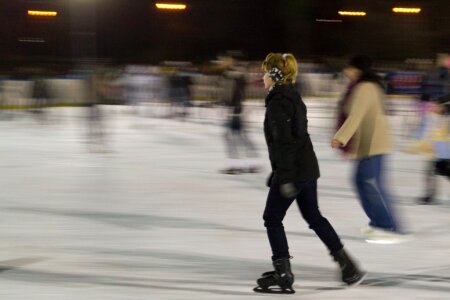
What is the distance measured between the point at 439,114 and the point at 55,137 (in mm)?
9639

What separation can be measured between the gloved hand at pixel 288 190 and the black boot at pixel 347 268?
532 mm

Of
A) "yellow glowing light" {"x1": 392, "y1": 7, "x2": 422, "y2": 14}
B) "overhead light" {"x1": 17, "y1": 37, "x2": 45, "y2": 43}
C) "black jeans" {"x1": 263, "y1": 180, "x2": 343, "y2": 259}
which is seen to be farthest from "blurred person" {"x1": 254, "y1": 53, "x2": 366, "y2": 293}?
"yellow glowing light" {"x1": 392, "y1": 7, "x2": 422, "y2": 14}

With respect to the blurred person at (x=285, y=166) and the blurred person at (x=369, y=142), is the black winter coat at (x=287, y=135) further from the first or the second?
the blurred person at (x=369, y=142)

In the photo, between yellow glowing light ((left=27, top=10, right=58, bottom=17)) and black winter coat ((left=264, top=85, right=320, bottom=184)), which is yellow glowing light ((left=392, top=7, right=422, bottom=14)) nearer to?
yellow glowing light ((left=27, top=10, right=58, bottom=17))

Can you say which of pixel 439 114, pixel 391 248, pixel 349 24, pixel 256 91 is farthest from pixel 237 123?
pixel 349 24

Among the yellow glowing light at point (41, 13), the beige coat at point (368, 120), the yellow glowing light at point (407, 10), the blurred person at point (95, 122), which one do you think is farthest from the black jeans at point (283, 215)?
Answer: the yellow glowing light at point (407, 10)

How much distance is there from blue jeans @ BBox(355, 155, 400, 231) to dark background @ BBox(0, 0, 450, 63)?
92.5 ft

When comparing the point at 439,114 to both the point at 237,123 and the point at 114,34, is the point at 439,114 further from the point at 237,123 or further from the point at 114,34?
the point at 114,34

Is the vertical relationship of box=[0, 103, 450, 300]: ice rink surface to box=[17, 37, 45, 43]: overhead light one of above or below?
below

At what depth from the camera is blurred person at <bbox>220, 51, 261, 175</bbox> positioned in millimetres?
10625

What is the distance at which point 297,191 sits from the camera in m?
4.88

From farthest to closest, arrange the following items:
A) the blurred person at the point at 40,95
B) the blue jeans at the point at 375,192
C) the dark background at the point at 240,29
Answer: the dark background at the point at 240,29 → the blurred person at the point at 40,95 → the blue jeans at the point at 375,192

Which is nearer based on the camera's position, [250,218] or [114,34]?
[250,218]

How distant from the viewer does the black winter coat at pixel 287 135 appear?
Result: 15.7 feet
